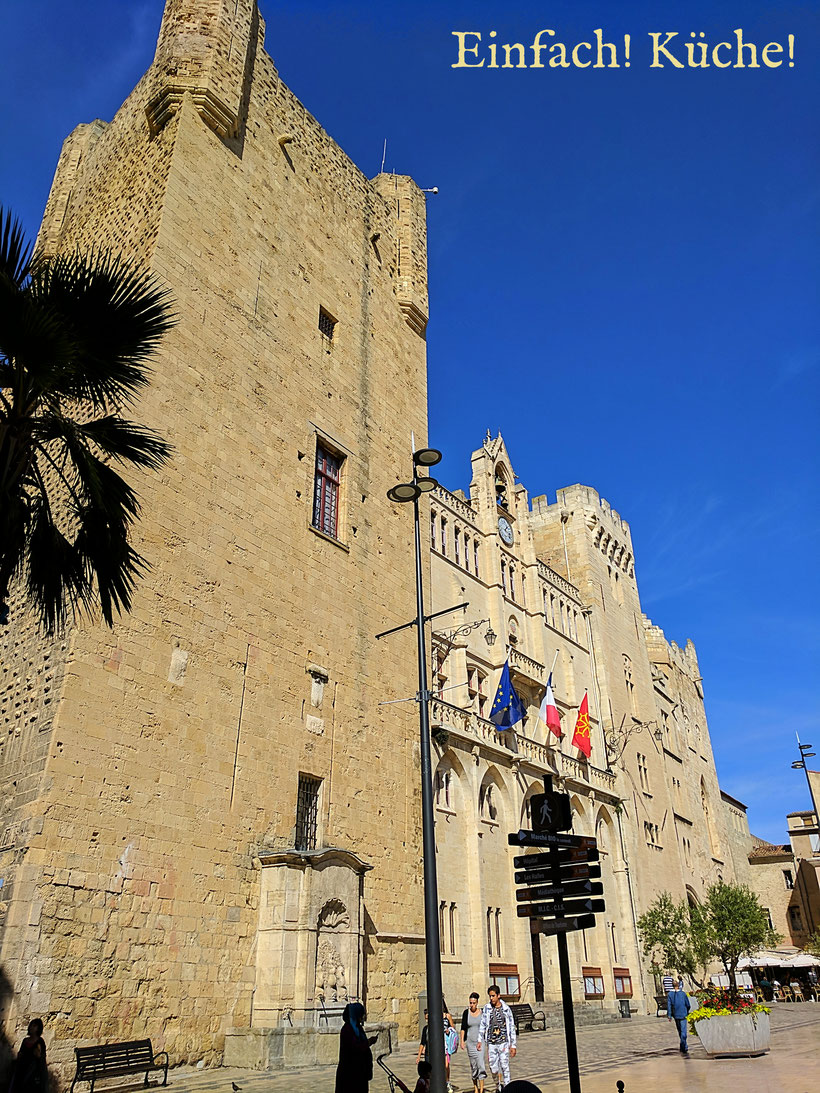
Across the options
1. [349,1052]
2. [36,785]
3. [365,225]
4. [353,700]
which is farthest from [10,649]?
[365,225]

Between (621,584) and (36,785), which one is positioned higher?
(621,584)

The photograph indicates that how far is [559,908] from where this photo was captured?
24.6 ft

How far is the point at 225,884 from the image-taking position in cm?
1354

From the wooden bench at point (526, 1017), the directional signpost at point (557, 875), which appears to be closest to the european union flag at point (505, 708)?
the wooden bench at point (526, 1017)

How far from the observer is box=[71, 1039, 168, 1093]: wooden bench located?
33.9 ft

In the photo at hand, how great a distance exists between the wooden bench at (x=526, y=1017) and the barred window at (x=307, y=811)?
1015 cm

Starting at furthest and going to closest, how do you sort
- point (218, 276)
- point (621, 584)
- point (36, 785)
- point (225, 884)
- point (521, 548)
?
point (621, 584)
point (521, 548)
point (218, 276)
point (225, 884)
point (36, 785)

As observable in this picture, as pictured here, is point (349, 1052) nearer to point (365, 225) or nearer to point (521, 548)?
point (365, 225)

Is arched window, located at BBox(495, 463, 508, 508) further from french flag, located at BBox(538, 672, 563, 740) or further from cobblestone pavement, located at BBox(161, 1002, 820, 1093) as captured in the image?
cobblestone pavement, located at BBox(161, 1002, 820, 1093)

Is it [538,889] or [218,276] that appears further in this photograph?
[218,276]

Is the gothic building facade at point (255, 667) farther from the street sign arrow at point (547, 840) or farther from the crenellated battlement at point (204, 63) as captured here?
the street sign arrow at point (547, 840)

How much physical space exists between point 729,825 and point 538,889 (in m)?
53.5

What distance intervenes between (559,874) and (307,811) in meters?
9.17

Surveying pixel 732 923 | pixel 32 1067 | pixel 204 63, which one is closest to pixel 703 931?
pixel 732 923
